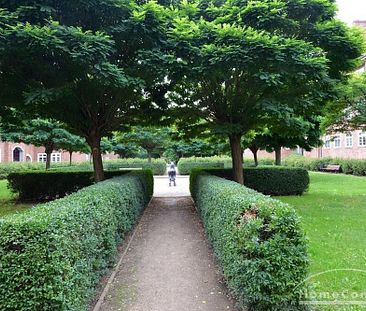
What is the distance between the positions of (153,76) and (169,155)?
35.8 meters

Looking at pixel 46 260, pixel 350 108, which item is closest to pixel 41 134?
pixel 350 108

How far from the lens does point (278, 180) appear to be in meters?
15.4

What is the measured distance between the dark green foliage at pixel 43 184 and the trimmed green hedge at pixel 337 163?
2287cm

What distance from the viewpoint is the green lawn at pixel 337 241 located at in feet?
16.0

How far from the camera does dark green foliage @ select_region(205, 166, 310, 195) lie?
15391 millimetres

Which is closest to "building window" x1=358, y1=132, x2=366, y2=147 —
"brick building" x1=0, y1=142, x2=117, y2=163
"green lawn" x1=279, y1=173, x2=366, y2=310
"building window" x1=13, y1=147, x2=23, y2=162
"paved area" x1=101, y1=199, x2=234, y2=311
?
"green lawn" x1=279, y1=173, x2=366, y2=310

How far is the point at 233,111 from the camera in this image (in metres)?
12.6

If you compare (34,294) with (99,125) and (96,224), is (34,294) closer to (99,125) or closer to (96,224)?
(96,224)

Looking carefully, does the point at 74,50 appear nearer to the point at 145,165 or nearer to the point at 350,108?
the point at 350,108

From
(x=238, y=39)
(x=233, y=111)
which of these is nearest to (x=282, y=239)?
(x=238, y=39)

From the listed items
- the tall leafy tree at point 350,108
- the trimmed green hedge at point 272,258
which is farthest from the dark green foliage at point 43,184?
the trimmed green hedge at point 272,258

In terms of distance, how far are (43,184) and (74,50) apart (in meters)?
8.27

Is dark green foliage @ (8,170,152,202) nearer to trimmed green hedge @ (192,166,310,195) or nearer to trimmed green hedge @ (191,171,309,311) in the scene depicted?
trimmed green hedge @ (192,166,310,195)

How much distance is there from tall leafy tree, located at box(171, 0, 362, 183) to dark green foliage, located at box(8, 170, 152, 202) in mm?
5995
